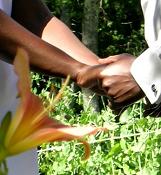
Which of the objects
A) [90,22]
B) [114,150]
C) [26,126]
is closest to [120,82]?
[26,126]

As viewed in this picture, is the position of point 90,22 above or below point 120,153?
above

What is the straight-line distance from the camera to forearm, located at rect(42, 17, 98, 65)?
1181 mm

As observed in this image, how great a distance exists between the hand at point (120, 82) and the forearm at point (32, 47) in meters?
0.10

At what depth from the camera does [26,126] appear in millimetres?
448

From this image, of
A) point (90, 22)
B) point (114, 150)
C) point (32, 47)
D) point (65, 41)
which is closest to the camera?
point (32, 47)

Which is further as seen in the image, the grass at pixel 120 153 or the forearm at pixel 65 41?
the grass at pixel 120 153

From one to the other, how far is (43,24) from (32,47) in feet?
1.43

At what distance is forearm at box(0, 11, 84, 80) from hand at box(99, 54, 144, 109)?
0.32ft

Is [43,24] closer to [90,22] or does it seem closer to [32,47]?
[32,47]

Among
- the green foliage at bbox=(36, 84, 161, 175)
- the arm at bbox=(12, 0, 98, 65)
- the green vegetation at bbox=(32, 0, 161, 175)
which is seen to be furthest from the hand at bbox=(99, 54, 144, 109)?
the green foliage at bbox=(36, 84, 161, 175)

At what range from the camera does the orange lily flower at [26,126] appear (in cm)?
43

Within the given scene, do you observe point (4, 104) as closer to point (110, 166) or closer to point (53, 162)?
point (110, 166)

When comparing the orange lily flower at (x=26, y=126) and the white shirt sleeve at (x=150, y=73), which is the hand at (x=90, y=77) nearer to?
the white shirt sleeve at (x=150, y=73)

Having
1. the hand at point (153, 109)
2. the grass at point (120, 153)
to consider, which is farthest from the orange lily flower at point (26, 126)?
the grass at point (120, 153)
